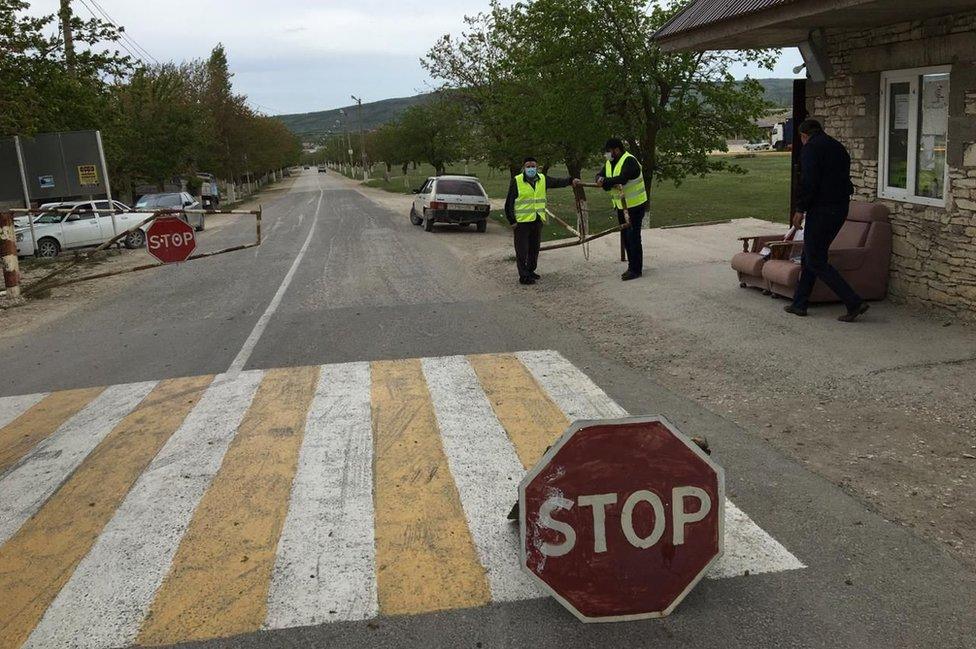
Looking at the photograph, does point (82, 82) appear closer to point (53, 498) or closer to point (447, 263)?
point (447, 263)

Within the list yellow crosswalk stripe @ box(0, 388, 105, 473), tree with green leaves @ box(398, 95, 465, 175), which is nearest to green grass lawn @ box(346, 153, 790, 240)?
yellow crosswalk stripe @ box(0, 388, 105, 473)

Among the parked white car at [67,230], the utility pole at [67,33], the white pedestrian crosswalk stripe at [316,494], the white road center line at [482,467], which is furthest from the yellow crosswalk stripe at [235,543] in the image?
the utility pole at [67,33]

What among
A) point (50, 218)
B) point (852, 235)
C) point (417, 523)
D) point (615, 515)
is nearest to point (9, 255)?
point (50, 218)

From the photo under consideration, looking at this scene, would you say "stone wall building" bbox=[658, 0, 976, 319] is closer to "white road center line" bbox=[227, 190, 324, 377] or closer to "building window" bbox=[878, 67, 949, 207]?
"building window" bbox=[878, 67, 949, 207]

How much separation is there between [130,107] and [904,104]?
3825 cm

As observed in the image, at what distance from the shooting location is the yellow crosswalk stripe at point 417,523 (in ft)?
13.6

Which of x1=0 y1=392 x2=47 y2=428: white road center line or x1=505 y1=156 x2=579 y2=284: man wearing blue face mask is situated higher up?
x1=505 y1=156 x2=579 y2=284: man wearing blue face mask

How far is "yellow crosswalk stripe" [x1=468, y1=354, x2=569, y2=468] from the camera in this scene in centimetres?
625

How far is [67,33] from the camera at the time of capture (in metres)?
25.9

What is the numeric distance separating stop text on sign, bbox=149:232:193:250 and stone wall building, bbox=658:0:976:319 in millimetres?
8638

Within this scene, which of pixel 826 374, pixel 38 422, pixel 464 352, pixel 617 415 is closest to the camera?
pixel 617 415

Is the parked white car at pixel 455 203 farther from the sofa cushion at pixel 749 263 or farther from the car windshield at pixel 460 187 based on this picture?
the sofa cushion at pixel 749 263

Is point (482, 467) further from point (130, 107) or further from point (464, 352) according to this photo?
point (130, 107)

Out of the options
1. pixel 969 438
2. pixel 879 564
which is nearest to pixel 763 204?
pixel 969 438
